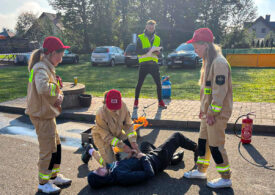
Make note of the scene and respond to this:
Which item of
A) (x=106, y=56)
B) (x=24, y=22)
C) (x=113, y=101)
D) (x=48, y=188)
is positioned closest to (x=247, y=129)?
(x=113, y=101)

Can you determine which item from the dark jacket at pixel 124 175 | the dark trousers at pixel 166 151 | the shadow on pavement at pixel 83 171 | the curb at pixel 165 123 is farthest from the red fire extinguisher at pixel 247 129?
the shadow on pavement at pixel 83 171

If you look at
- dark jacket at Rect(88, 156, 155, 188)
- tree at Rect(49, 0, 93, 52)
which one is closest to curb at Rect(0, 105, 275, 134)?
dark jacket at Rect(88, 156, 155, 188)

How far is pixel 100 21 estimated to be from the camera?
34812 millimetres

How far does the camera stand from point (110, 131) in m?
3.64

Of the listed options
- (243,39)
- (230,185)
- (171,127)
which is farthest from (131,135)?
(243,39)

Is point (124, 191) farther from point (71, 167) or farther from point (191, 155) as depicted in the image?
point (191, 155)

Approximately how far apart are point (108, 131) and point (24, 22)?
2144 inches

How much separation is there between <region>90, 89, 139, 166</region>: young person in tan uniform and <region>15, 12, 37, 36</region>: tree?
51849 mm

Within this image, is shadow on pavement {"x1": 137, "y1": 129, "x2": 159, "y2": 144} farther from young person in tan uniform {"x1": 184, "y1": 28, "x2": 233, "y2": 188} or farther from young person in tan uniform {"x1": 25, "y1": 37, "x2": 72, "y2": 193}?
young person in tan uniform {"x1": 25, "y1": 37, "x2": 72, "y2": 193}

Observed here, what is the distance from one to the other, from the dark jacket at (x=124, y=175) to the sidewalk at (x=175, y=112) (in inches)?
105

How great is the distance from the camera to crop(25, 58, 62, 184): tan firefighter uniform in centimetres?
293

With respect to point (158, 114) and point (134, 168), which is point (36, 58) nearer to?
point (134, 168)

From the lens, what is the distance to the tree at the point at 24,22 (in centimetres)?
4956

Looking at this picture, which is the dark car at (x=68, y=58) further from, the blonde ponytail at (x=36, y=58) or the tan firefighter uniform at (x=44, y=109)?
the tan firefighter uniform at (x=44, y=109)
